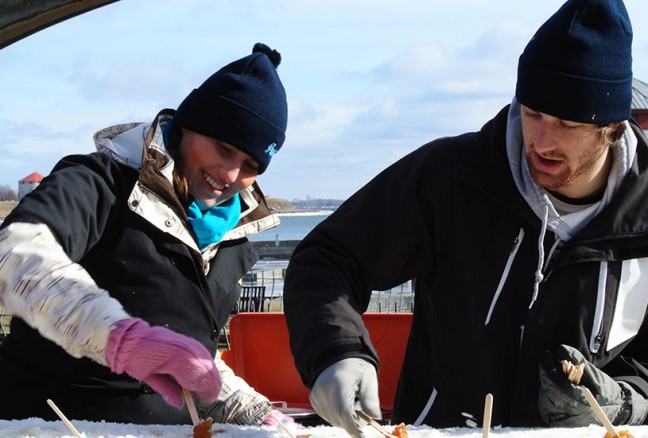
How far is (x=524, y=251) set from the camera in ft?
7.59

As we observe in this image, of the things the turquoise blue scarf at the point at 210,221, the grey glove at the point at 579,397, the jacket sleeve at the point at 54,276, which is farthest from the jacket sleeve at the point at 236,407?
the grey glove at the point at 579,397

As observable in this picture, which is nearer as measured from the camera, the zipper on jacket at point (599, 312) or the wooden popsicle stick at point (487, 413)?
the wooden popsicle stick at point (487, 413)

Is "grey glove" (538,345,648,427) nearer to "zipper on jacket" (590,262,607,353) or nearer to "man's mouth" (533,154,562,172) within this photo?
"zipper on jacket" (590,262,607,353)

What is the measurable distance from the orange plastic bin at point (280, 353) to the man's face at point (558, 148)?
2.33 meters

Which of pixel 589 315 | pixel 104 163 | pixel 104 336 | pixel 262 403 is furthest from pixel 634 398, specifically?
pixel 104 163

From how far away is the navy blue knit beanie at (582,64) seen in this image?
7.16ft

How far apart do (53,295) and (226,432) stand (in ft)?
1.74

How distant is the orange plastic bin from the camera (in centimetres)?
458

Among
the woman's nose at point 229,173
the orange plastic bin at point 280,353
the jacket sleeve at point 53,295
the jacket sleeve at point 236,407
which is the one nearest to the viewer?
the jacket sleeve at point 53,295

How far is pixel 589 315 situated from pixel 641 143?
515mm

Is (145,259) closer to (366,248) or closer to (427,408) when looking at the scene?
(366,248)

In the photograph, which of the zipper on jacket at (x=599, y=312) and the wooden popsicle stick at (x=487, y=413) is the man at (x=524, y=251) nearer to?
the zipper on jacket at (x=599, y=312)

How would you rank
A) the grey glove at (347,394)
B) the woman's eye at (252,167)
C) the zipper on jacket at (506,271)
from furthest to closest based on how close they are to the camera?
the woman's eye at (252,167)
the zipper on jacket at (506,271)
the grey glove at (347,394)

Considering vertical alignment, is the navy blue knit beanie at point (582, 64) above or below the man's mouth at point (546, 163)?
above
